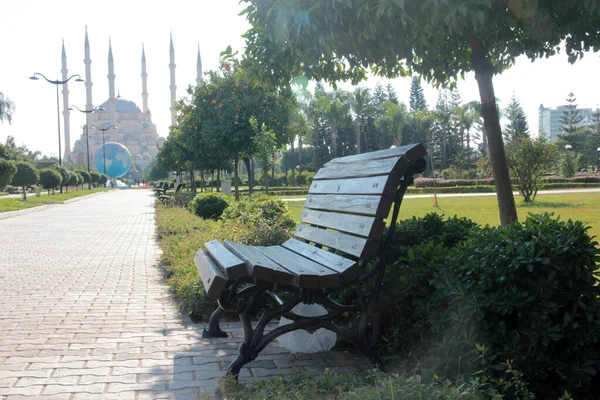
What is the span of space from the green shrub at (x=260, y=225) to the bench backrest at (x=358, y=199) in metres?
1.46

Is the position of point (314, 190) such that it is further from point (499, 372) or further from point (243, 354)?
point (499, 372)

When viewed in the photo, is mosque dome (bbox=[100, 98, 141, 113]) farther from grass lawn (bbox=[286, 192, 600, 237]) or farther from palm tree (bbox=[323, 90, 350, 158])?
grass lawn (bbox=[286, 192, 600, 237])

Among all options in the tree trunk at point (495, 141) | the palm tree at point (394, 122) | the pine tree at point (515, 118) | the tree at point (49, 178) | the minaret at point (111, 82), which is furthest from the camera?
the minaret at point (111, 82)

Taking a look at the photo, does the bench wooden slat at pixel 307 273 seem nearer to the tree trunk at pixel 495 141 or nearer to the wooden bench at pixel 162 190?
the tree trunk at pixel 495 141

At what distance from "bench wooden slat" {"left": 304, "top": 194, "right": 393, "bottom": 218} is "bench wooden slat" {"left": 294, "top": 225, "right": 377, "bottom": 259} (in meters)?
0.16

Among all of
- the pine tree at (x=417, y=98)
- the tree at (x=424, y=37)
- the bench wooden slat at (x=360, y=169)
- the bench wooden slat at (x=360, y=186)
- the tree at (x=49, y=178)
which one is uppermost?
the pine tree at (x=417, y=98)

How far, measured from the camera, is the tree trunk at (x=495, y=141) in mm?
4691

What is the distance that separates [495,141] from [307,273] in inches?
91.3

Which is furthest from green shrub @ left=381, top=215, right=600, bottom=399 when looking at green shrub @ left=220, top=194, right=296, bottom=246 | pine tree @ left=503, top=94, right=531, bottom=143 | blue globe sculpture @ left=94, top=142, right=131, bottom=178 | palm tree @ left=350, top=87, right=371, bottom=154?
blue globe sculpture @ left=94, top=142, right=131, bottom=178

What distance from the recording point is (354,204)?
145 inches

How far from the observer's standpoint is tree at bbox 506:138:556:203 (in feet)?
67.9

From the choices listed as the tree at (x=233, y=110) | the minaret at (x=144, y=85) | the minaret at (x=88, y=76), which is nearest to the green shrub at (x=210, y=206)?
the tree at (x=233, y=110)

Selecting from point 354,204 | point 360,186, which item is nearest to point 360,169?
point 360,186

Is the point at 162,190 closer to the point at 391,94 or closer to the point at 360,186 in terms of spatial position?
the point at 360,186
